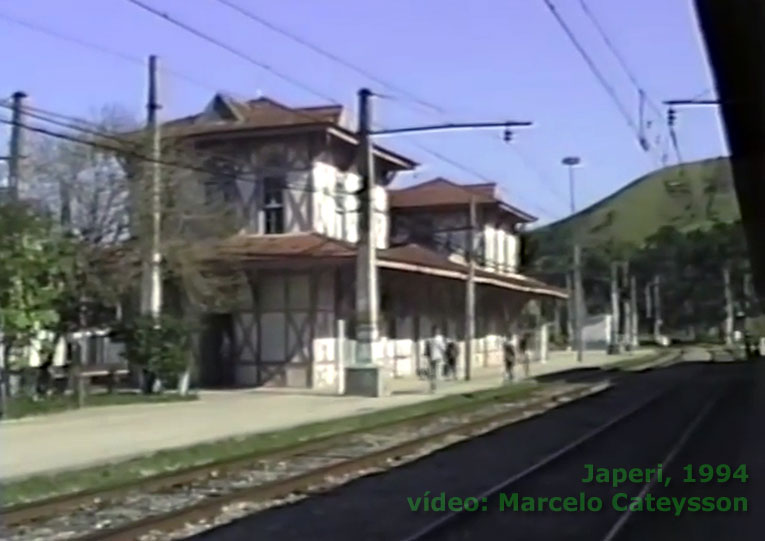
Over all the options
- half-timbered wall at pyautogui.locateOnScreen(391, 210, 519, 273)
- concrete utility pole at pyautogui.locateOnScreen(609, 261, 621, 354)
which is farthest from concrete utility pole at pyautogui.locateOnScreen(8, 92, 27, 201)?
concrete utility pole at pyautogui.locateOnScreen(609, 261, 621, 354)

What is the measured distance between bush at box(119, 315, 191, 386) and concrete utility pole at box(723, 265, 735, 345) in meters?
54.2

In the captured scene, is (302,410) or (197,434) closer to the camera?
(197,434)

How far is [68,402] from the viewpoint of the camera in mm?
32438

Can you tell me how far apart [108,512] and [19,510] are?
0.93m

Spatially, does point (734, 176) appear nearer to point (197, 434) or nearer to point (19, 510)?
point (19, 510)

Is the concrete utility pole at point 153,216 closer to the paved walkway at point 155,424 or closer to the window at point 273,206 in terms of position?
the paved walkway at point 155,424

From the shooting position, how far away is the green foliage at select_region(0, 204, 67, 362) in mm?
28969

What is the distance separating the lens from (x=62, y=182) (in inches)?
1411

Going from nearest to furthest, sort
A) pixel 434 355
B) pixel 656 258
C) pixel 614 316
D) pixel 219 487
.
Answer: pixel 219 487 < pixel 434 355 < pixel 614 316 < pixel 656 258

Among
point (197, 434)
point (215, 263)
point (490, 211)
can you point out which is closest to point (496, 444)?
point (197, 434)

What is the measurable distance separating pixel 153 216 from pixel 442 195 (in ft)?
106

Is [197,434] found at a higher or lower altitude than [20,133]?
lower

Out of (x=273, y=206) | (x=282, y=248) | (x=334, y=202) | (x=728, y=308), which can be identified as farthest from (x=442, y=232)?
(x=728, y=308)

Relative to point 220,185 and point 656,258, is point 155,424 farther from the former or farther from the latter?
point 656,258
